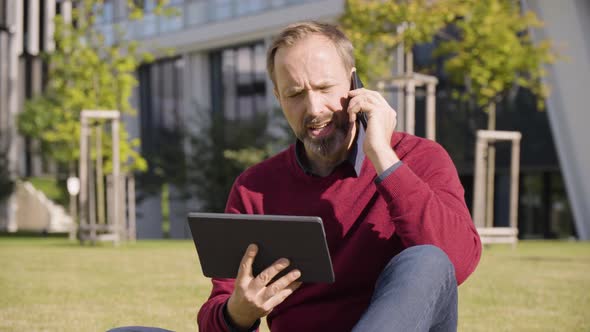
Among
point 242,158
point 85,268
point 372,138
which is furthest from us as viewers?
point 242,158

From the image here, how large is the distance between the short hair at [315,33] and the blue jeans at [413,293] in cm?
98

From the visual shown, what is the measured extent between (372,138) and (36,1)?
54.4m

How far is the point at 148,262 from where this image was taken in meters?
12.7

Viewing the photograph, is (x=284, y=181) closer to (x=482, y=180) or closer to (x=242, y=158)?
(x=482, y=180)

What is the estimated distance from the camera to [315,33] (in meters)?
3.37

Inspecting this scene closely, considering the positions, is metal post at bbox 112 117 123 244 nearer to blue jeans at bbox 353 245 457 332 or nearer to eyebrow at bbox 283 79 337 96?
eyebrow at bbox 283 79 337 96

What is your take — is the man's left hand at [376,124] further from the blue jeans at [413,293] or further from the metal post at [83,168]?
the metal post at [83,168]

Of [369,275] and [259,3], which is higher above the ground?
[259,3]

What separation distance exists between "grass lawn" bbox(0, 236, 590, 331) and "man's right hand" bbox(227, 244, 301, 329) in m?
3.24

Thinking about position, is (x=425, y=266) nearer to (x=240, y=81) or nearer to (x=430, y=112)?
(x=430, y=112)

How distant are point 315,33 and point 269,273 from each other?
1062mm

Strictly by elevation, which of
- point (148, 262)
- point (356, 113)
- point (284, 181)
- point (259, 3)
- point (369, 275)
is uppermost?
point (259, 3)

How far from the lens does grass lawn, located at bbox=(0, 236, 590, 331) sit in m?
6.40

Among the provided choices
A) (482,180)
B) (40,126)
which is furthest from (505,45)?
(40,126)
